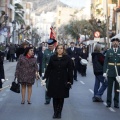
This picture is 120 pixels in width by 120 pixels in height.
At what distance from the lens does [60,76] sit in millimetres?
11344

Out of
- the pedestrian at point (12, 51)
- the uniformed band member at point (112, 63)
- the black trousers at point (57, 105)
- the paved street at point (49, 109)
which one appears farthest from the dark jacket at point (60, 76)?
the pedestrian at point (12, 51)

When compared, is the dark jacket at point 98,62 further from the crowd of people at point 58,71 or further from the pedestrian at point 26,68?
the pedestrian at point 26,68

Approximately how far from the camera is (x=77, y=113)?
12422 millimetres

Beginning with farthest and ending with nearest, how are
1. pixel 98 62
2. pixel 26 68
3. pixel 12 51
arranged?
pixel 12 51
pixel 98 62
pixel 26 68

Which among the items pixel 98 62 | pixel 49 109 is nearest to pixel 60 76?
pixel 49 109

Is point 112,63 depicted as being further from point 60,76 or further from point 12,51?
point 12,51

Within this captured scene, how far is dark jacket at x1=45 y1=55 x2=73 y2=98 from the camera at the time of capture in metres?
11.3

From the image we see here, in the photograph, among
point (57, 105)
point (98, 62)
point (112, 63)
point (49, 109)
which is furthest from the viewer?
point (98, 62)

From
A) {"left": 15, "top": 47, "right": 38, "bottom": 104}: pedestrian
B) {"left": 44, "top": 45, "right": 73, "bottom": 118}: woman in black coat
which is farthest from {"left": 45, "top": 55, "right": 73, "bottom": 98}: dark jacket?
{"left": 15, "top": 47, "right": 38, "bottom": 104}: pedestrian

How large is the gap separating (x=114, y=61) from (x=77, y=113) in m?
1.92

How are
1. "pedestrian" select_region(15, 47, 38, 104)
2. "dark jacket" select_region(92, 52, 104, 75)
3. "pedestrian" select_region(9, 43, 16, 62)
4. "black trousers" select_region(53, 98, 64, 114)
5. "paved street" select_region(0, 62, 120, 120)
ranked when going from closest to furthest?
"black trousers" select_region(53, 98, 64, 114) < "paved street" select_region(0, 62, 120, 120) < "pedestrian" select_region(15, 47, 38, 104) < "dark jacket" select_region(92, 52, 104, 75) < "pedestrian" select_region(9, 43, 16, 62)

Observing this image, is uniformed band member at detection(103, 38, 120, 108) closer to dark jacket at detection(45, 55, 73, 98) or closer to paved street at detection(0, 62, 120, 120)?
paved street at detection(0, 62, 120, 120)

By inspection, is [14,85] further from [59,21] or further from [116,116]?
[59,21]

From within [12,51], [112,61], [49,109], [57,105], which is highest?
[112,61]
